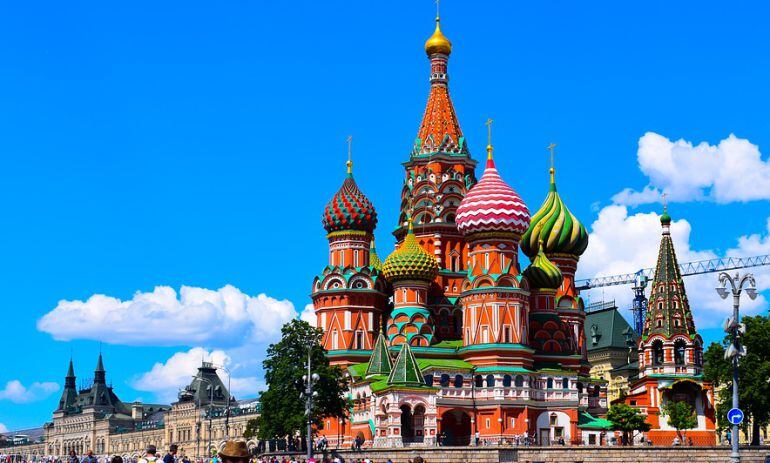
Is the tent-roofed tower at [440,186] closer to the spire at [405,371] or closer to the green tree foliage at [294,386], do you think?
the spire at [405,371]

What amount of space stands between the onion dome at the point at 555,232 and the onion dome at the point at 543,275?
4958 mm

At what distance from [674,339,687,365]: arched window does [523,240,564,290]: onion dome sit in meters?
9.03

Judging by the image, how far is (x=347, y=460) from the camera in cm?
6072

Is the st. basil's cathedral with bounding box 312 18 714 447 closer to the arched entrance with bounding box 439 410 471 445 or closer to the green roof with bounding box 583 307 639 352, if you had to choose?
the arched entrance with bounding box 439 410 471 445

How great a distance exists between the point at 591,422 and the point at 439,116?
79.2 ft

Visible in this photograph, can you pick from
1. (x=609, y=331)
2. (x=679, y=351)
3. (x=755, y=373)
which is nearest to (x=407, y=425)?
(x=755, y=373)

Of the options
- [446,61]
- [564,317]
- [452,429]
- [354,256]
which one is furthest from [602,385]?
[446,61]

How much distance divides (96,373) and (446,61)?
111m

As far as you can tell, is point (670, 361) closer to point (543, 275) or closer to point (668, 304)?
point (668, 304)

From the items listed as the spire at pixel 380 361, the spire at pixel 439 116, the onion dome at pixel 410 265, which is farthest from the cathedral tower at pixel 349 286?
the spire at pixel 439 116

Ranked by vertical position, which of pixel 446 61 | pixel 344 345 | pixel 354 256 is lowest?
pixel 344 345

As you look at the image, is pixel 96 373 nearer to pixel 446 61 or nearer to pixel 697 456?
pixel 446 61

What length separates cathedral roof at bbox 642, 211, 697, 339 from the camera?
7912 cm

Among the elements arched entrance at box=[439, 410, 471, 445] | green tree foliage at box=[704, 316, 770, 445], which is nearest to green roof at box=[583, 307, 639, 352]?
arched entrance at box=[439, 410, 471, 445]
